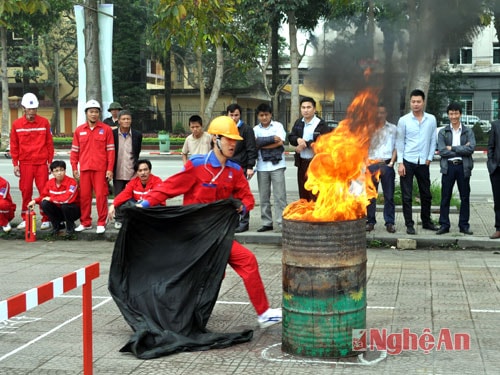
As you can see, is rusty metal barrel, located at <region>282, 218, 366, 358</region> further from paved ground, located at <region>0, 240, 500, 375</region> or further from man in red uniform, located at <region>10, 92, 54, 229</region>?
man in red uniform, located at <region>10, 92, 54, 229</region>

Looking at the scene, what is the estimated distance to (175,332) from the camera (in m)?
6.06

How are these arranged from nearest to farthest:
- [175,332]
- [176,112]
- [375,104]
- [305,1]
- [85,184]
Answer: [175,332] < [375,104] < [85,184] < [305,1] < [176,112]

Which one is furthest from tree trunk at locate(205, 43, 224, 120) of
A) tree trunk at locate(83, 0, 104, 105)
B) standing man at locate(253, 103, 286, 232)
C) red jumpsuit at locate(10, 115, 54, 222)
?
standing man at locate(253, 103, 286, 232)

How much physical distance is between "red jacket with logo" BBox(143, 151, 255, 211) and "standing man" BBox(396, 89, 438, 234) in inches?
193

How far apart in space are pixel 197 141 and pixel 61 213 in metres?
2.37

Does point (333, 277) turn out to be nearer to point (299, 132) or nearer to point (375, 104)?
point (375, 104)

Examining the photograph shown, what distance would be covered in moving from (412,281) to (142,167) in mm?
4291

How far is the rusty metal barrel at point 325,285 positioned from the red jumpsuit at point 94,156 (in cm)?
636

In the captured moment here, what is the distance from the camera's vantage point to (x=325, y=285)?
5.47 metres

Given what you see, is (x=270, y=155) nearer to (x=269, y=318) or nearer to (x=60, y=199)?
(x=60, y=199)

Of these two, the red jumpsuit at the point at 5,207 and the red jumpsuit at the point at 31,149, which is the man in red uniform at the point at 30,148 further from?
the red jumpsuit at the point at 5,207

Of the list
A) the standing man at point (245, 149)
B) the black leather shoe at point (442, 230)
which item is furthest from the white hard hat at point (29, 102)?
the black leather shoe at point (442, 230)

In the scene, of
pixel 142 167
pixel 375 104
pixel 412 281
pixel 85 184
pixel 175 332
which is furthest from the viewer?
pixel 85 184

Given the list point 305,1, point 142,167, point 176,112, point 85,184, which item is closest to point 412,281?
point 142,167
